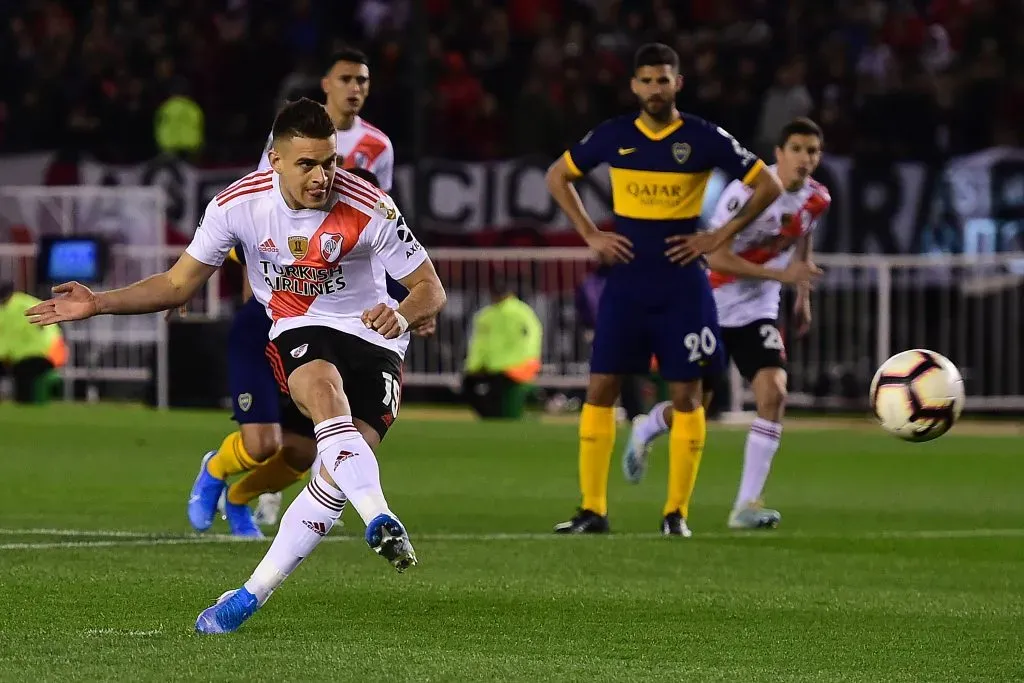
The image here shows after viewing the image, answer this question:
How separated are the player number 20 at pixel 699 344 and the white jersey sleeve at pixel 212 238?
3.74 metres

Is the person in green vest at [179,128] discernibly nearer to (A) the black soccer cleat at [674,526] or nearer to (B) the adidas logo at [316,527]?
A: (A) the black soccer cleat at [674,526]

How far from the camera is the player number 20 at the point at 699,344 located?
1079 centimetres

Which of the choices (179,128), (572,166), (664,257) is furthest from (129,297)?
(179,128)

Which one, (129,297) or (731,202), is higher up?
(731,202)

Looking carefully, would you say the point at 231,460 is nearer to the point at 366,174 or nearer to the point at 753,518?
the point at 366,174

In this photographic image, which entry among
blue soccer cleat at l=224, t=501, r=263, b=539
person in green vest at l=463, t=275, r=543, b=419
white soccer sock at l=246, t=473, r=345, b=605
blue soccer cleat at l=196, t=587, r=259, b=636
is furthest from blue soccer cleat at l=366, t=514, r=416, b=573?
person in green vest at l=463, t=275, r=543, b=419

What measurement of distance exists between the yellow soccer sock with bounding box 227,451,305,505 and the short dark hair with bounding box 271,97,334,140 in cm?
271

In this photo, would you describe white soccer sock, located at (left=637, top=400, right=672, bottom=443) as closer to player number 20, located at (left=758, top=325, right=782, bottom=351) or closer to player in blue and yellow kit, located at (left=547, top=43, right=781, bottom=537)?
player number 20, located at (left=758, top=325, right=782, bottom=351)

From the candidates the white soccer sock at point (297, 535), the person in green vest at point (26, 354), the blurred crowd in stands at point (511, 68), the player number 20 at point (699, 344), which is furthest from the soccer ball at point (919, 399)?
the person in green vest at point (26, 354)

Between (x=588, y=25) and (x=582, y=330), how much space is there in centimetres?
468

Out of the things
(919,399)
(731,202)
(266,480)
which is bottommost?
(266,480)

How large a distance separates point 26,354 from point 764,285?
478 inches

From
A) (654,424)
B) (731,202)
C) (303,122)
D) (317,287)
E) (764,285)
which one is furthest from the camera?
(654,424)

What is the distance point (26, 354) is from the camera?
877 inches
